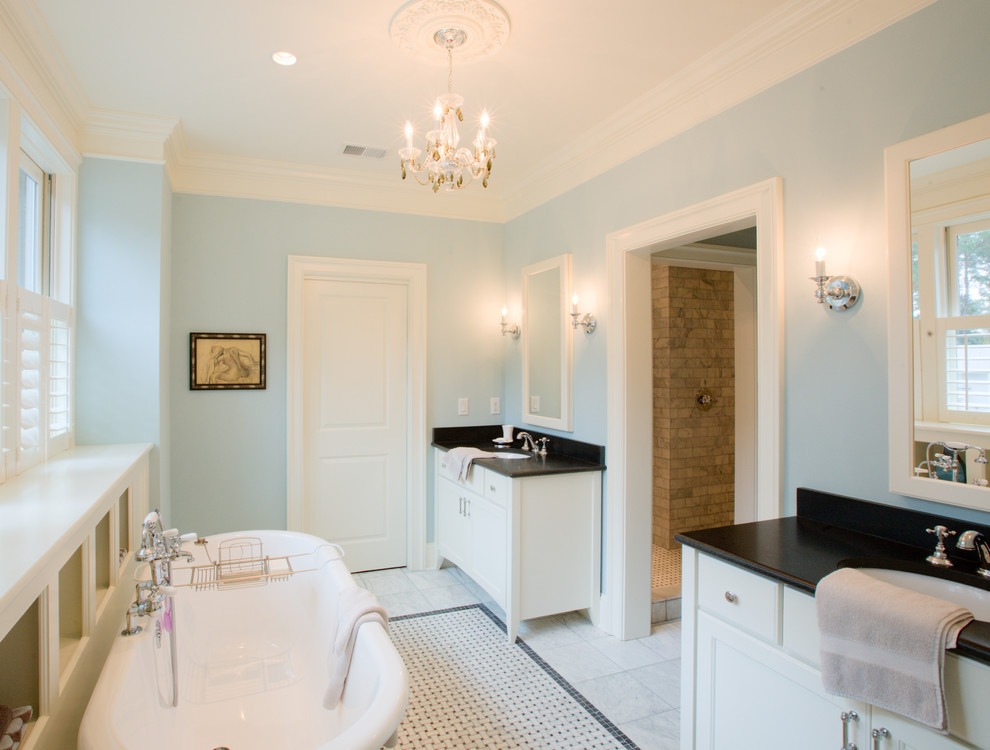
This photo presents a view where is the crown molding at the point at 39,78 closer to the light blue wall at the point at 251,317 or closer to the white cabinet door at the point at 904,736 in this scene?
the light blue wall at the point at 251,317

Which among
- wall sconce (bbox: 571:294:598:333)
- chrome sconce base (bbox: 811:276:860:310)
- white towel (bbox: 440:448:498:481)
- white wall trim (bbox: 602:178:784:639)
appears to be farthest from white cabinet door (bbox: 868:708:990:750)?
white towel (bbox: 440:448:498:481)

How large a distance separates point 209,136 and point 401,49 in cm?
152

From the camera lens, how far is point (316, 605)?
101 inches

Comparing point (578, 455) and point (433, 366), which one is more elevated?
point (433, 366)

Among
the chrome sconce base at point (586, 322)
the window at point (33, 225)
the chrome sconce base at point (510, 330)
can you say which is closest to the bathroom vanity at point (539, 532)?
the chrome sconce base at point (586, 322)

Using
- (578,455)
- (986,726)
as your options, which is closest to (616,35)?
(578,455)

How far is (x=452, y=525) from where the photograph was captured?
12.5ft

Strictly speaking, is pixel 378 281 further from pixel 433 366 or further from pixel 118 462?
pixel 118 462

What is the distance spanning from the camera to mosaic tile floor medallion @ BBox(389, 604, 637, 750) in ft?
7.29

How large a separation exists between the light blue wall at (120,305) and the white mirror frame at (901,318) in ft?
10.5

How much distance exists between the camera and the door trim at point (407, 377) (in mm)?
3789

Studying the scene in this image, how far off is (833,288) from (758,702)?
4.23 ft

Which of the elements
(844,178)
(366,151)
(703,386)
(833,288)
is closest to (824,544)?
(833,288)

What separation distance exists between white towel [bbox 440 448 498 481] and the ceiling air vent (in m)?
1.84
